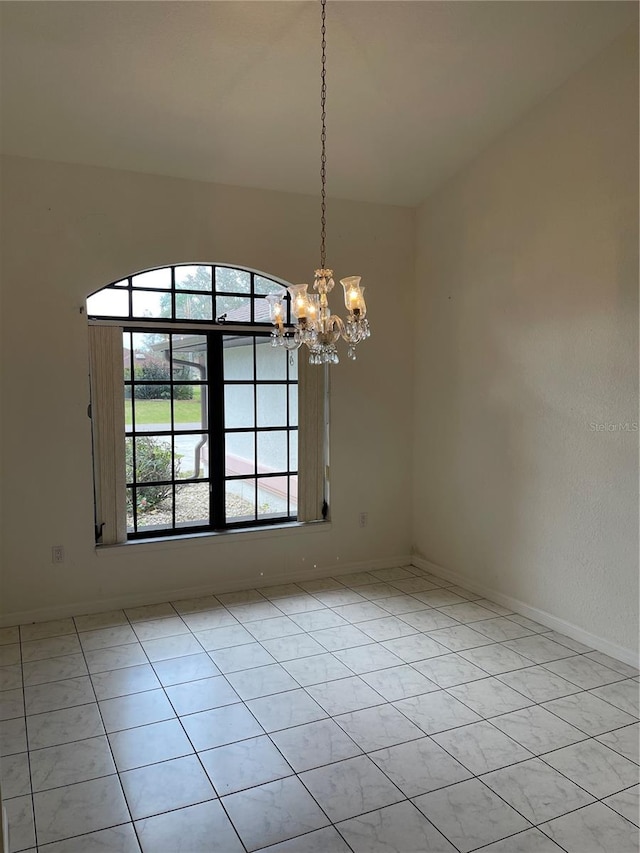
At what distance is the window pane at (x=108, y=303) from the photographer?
4.14 metres

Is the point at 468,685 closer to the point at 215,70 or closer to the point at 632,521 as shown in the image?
the point at 632,521

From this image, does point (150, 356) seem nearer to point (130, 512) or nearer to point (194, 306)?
point (194, 306)

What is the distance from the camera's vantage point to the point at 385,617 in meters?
4.04

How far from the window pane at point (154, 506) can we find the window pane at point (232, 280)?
1.54 meters

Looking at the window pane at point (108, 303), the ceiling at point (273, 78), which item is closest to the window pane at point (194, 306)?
the window pane at point (108, 303)

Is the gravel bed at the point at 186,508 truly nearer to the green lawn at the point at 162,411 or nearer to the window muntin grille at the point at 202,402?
the window muntin grille at the point at 202,402

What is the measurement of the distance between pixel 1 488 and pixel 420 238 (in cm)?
361

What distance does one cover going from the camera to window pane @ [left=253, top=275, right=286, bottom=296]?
4.64 m

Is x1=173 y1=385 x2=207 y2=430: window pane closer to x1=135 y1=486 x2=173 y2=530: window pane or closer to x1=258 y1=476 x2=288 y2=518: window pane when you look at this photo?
x1=135 y1=486 x2=173 y2=530: window pane

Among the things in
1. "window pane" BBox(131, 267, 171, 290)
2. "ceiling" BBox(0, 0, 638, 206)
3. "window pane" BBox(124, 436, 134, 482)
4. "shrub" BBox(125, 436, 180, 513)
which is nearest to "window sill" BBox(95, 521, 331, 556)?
"shrub" BBox(125, 436, 180, 513)

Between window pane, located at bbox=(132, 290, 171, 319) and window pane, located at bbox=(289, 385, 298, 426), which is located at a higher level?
window pane, located at bbox=(132, 290, 171, 319)

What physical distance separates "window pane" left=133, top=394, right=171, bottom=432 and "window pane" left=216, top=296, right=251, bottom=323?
71cm

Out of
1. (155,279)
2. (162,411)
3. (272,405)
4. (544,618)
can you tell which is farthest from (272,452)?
(544,618)

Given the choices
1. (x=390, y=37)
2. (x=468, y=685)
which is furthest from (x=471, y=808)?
(x=390, y=37)
